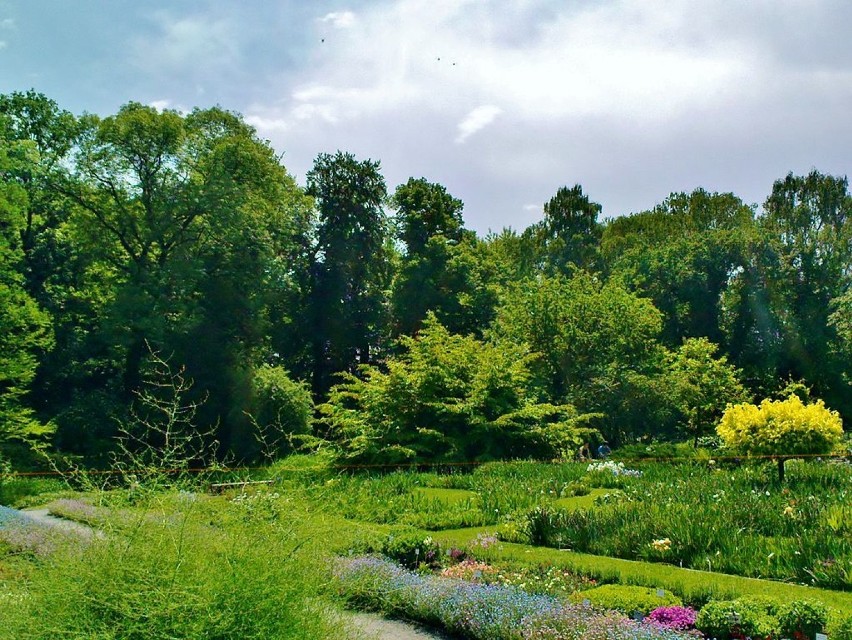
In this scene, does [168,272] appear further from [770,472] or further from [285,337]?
[770,472]

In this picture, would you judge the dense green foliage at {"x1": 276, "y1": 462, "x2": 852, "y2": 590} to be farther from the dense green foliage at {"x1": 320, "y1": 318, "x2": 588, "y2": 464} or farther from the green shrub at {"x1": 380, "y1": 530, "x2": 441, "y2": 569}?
the dense green foliage at {"x1": 320, "y1": 318, "x2": 588, "y2": 464}

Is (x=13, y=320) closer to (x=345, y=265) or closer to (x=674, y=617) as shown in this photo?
(x=345, y=265)

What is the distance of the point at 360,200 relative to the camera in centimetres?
3312

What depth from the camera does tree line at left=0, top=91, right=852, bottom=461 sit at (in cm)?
1973

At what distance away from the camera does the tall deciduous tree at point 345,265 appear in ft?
105

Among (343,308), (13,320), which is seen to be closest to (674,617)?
(13,320)

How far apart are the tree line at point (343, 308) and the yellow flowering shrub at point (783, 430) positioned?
21.6ft

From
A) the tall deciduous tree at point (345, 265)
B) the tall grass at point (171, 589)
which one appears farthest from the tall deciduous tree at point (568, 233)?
the tall grass at point (171, 589)

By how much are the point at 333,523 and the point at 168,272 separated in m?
21.8

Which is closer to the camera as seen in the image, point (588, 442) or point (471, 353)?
point (471, 353)

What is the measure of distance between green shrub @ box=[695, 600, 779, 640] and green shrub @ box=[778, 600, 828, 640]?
8 cm

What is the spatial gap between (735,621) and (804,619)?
459 millimetres

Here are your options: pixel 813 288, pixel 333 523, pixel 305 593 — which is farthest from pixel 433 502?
pixel 813 288

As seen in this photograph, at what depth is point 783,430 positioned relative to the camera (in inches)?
464
